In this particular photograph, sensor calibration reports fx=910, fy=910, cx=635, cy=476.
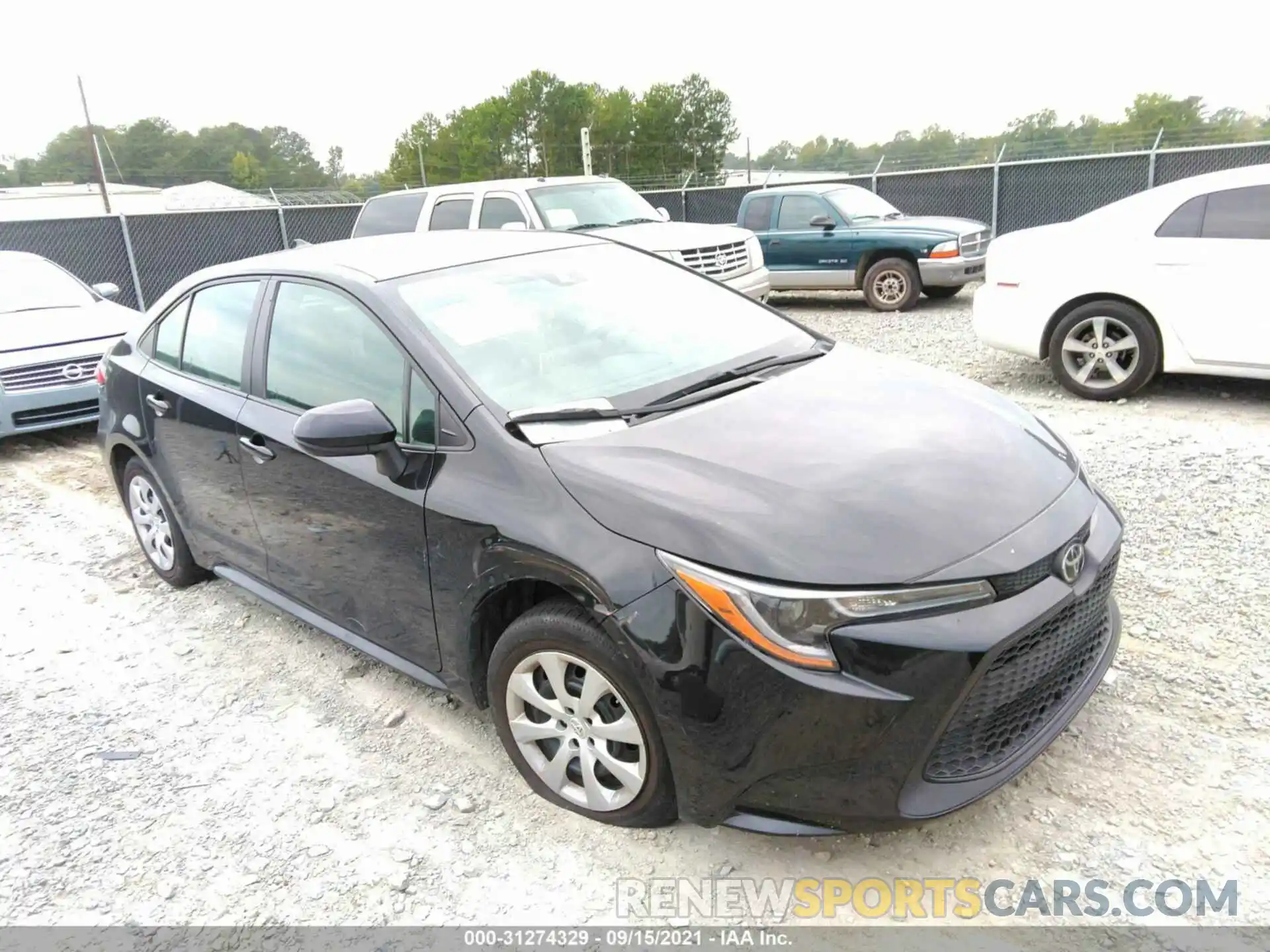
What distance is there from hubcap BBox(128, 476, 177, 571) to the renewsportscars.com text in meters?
3.24

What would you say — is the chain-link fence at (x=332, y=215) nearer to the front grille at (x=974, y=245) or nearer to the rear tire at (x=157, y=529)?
the front grille at (x=974, y=245)

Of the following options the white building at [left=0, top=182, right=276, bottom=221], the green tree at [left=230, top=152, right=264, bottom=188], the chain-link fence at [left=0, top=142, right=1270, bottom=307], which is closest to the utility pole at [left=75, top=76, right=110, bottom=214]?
the white building at [left=0, top=182, right=276, bottom=221]

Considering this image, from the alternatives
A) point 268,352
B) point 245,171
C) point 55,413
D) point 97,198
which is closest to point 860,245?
point 55,413

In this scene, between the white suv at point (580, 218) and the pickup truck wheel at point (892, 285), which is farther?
the pickup truck wheel at point (892, 285)

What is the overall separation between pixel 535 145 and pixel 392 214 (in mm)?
92695

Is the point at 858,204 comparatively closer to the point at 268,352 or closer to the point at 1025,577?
the point at 268,352

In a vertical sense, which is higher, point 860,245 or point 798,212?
point 798,212

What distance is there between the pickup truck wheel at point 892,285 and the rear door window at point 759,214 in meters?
1.75

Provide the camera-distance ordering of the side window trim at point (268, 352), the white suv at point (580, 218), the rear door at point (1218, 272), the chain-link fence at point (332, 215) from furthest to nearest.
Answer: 1. the chain-link fence at point (332, 215)
2. the white suv at point (580, 218)
3. the rear door at point (1218, 272)
4. the side window trim at point (268, 352)

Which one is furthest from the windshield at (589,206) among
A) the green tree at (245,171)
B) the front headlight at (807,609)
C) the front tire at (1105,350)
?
the green tree at (245,171)

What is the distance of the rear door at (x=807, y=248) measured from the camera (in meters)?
11.7

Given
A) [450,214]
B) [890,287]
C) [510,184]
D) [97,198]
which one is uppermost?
[97,198]

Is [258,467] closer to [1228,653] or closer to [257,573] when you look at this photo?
[257,573]

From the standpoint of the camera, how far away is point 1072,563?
96.0 inches
